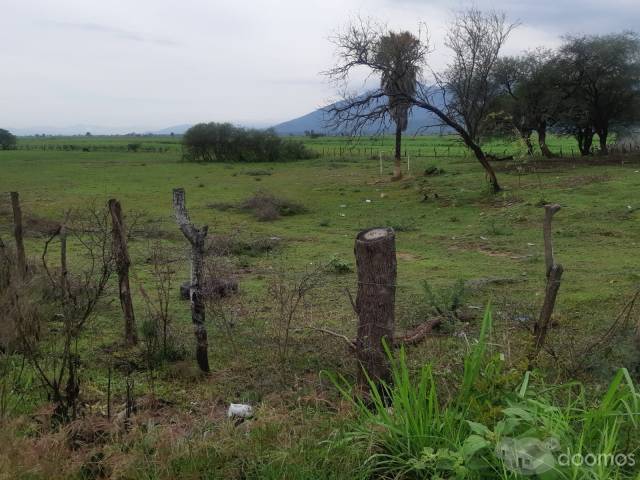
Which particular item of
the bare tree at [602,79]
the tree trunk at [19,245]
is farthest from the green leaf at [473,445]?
the bare tree at [602,79]

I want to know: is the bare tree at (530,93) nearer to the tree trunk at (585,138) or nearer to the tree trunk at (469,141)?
the tree trunk at (585,138)

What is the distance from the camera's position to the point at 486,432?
266 centimetres

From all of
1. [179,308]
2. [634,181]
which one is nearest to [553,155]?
[634,181]

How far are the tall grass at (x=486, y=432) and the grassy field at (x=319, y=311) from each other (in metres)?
0.14

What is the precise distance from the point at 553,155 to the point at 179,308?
91.3 ft

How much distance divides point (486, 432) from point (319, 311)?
4.88 metres

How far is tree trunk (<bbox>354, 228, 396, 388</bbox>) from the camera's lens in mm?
3893

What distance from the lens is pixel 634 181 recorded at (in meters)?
18.5

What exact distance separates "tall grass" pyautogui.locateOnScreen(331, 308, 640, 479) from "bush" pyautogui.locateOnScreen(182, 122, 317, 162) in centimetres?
4124

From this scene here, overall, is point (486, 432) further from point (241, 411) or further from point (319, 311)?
point (319, 311)

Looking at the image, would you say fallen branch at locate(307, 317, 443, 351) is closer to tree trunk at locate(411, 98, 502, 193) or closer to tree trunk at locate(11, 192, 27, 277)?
tree trunk at locate(11, 192, 27, 277)

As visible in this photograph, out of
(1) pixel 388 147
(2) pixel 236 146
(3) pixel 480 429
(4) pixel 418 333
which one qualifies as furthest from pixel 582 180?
(1) pixel 388 147

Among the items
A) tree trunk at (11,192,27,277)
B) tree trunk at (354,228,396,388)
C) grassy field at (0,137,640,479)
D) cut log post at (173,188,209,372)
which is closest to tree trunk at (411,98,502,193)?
grassy field at (0,137,640,479)

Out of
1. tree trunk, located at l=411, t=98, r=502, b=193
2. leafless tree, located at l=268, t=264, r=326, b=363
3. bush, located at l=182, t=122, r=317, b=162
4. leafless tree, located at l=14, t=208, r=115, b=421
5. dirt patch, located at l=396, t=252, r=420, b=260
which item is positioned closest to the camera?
leafless tree, located at l=14, t=208, r=115, b=421
